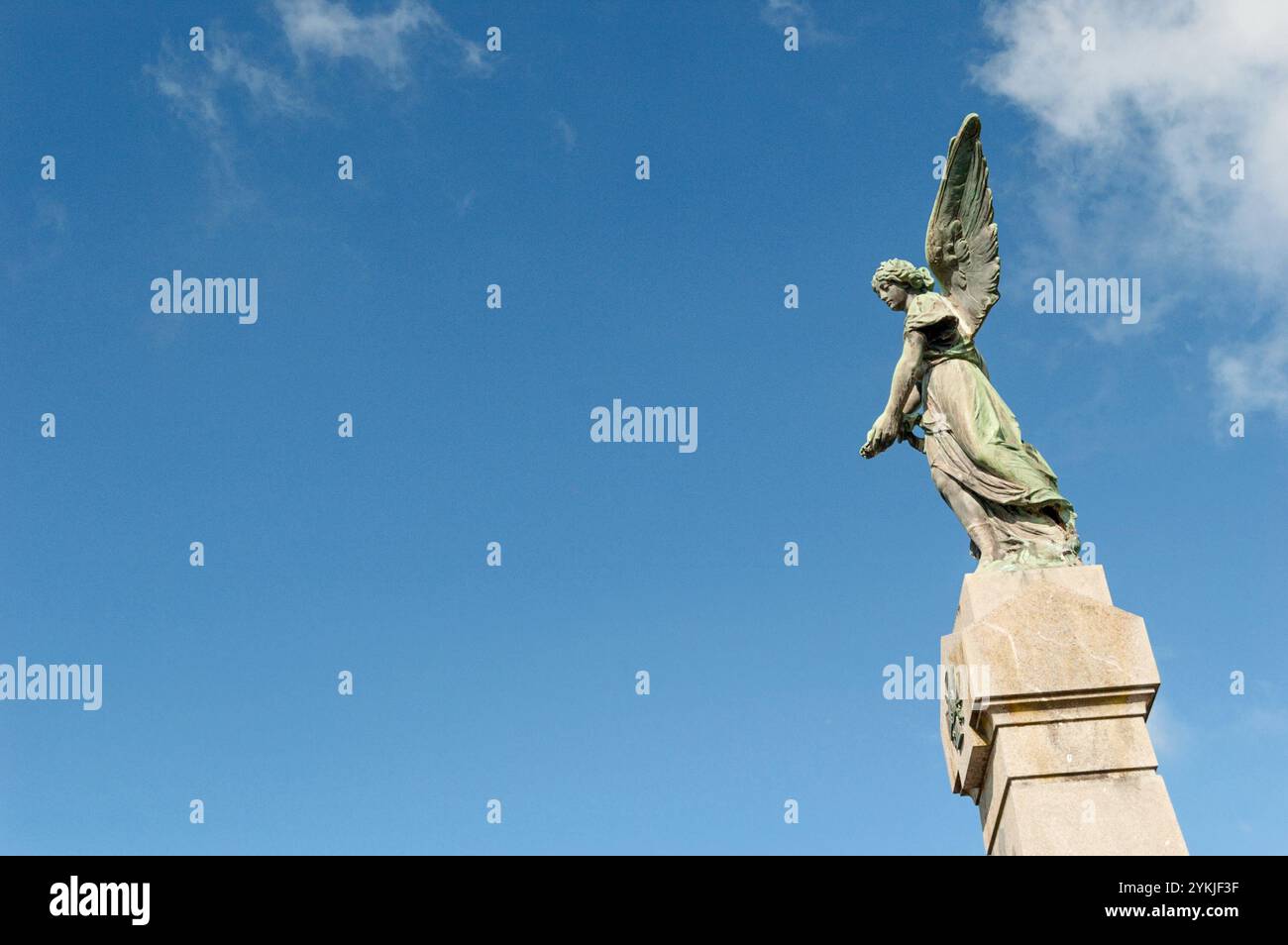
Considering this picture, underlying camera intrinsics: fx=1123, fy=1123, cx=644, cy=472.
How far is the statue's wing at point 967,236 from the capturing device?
35.9ft

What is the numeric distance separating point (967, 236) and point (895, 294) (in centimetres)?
91

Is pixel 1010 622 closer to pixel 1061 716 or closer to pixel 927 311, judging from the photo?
pixel 1061 716

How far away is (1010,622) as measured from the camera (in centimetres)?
915

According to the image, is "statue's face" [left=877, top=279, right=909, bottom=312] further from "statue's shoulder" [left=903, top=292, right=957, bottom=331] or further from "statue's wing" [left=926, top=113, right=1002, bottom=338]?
"statue's wing" [left=926, top=113, right=1002, bottom=338]

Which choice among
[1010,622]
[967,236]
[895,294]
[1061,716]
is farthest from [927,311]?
[1061,716]

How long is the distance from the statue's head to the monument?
0.02 metres

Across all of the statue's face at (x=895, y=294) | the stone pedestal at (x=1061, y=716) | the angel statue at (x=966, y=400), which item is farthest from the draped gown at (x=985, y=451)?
A: the stone pedestal at (x=1061, y=716)

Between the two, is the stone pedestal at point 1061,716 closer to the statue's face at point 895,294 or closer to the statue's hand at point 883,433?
the statue's hand at point 883,433

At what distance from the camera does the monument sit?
8.62 m

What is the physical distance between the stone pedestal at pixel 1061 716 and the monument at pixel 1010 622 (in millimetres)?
11
